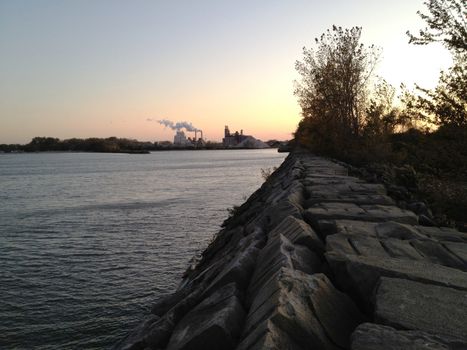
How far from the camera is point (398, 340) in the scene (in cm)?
207

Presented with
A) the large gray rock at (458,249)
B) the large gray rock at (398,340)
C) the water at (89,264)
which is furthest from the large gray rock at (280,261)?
the water at (89,264)

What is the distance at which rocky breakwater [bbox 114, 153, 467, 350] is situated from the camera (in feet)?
7.39

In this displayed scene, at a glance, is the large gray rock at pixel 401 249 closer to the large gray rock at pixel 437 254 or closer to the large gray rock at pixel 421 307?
the large gray rock at pixel 437 254

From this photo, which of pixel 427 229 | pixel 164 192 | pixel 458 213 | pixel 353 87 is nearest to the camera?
pixel 427 229

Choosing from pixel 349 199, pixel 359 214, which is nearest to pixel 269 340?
pixel 359 214

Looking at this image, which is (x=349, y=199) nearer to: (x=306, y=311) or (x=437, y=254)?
(x=437, y=254)

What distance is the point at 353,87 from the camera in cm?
2291

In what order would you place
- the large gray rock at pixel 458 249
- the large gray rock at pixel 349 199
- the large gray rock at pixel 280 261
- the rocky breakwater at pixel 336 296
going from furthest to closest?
the large gray rock at pixel 349 199, the large gray rock at pixel 458 249, the large gray rock at pixel 280 261, the rocky breakwater at pixel 336 296

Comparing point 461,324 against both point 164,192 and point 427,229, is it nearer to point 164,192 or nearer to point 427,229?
point 427,229

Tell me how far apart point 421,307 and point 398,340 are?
46 cm

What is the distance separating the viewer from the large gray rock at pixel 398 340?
→ 203 cm

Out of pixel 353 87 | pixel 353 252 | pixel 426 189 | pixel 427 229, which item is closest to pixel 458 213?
pixel 426 189

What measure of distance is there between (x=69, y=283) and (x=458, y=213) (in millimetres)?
7375

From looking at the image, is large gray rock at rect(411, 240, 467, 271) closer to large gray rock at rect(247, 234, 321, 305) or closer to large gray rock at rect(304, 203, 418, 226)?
large gray rock at rect(247, 234, 321, 305)
